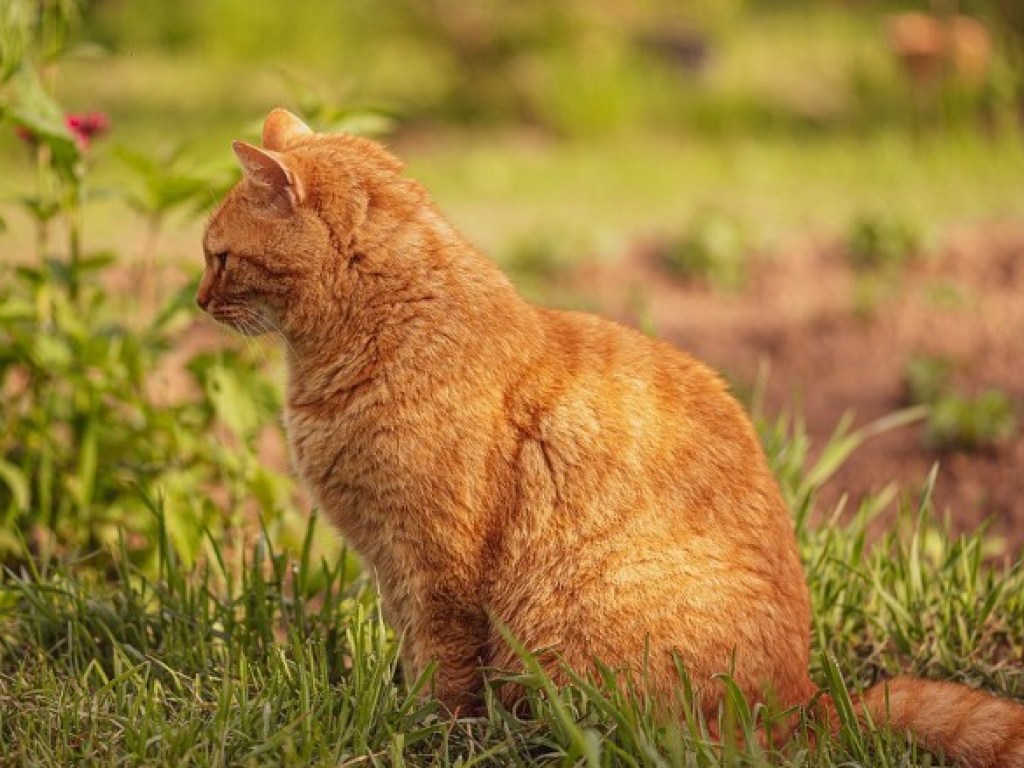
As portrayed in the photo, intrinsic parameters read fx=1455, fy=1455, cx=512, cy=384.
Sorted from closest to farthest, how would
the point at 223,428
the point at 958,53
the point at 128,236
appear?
the point at 223,428 → the point at 128,236 → the point at 958,53

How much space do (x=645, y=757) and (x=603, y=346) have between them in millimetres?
882

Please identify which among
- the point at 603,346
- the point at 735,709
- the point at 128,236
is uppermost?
the point at 603,346

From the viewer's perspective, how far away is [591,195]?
25.1 ft

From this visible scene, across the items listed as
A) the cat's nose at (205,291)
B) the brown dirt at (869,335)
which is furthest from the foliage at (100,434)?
the brown dirt at (869,335)

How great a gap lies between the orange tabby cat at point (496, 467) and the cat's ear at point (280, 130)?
0.32ft

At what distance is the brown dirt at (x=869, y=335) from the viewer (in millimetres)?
4586

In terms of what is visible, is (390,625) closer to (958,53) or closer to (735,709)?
(735,709)

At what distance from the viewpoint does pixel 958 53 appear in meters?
8.48

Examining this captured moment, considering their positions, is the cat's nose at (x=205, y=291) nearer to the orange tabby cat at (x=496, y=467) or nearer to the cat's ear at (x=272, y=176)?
the orange tabby cat at (x=496, y=467)

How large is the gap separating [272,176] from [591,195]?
494 cm

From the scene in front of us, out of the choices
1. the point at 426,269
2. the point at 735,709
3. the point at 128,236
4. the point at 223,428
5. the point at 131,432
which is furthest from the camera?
the point at 128,236

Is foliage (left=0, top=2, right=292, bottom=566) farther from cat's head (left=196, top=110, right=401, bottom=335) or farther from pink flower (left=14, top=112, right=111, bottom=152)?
cat's head (left=196, top=110, right=401, bottom=335)

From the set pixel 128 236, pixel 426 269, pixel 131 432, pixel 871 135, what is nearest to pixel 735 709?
pixel 426 269

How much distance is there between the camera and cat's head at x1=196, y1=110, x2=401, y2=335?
2.87 metres
